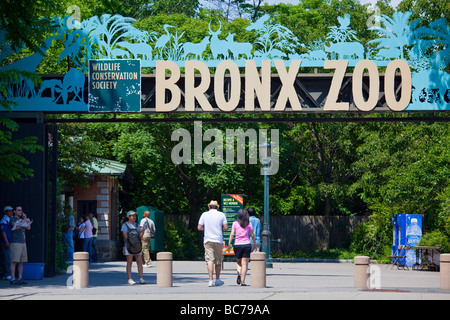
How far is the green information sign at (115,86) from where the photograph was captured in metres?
20.7

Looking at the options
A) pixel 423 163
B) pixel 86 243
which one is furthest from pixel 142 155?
pixel 423 163

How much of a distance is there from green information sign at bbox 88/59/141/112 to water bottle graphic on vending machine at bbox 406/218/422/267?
12.8 meters

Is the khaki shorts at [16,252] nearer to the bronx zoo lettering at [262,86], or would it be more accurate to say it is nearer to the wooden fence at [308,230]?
the bronx zoo lettering at [262,86]

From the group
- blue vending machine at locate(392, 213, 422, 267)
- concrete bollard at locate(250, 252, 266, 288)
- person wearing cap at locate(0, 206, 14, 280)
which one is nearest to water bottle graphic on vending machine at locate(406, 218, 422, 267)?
blue vending machine at locate(392, 213, 422, 267)

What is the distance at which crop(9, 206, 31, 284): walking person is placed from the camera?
1811cm

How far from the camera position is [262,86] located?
20.7 m

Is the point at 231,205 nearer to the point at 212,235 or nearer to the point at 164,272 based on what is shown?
the point at 212,235

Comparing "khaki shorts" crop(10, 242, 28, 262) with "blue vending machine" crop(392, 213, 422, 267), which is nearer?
"khaki shorts" crop(10, 242, 28, 262)

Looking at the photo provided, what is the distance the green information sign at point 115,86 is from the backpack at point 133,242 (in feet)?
14.3

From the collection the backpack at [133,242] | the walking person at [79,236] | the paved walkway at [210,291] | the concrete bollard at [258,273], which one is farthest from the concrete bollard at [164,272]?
the walking person at [79,236]

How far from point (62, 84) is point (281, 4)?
34.6m

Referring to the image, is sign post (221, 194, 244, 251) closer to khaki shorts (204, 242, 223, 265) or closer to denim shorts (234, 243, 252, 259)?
denim shorts (234, 243, 252, 259)

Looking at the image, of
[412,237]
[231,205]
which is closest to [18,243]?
[231,205]

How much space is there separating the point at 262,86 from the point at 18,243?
7.71 metres
